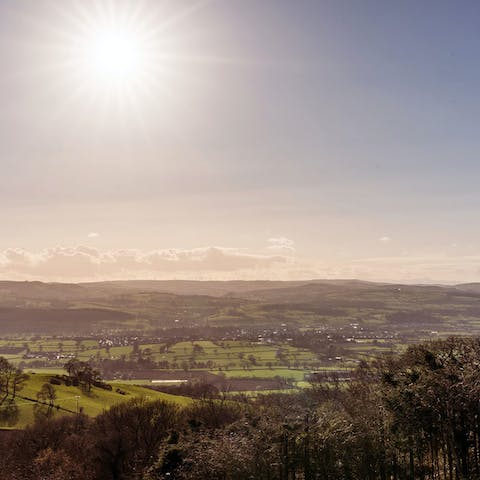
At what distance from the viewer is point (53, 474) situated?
162 feet

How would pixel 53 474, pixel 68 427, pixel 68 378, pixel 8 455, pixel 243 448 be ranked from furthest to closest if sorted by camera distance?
pixel 68 378
pixel 68 427
pixel 8 455
pixel 53 474
pixel 243 448

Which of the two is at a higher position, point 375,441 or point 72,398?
point 375,441

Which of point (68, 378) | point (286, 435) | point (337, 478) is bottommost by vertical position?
point (68, 378)

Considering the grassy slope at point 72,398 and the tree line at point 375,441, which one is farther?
the grassy slope at point 72,398

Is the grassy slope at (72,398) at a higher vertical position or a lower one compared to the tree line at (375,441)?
lower

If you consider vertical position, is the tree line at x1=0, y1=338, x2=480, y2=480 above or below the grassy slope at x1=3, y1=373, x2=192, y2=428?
above

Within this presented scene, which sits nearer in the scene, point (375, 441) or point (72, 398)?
point (375, 441)

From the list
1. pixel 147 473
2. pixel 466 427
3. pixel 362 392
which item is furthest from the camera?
pixel 362 392

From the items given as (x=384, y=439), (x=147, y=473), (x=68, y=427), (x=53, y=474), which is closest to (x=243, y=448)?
(x=384, y=439)

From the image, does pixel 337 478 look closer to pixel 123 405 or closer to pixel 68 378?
pixel 123 405

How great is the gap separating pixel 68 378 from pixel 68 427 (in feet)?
177

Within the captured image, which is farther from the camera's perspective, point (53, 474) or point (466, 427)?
point (53, 474)

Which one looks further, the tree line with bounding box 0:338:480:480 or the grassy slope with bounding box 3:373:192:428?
the grassy slope with bounding box 3:373:192:428

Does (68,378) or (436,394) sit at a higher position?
(436,394)
